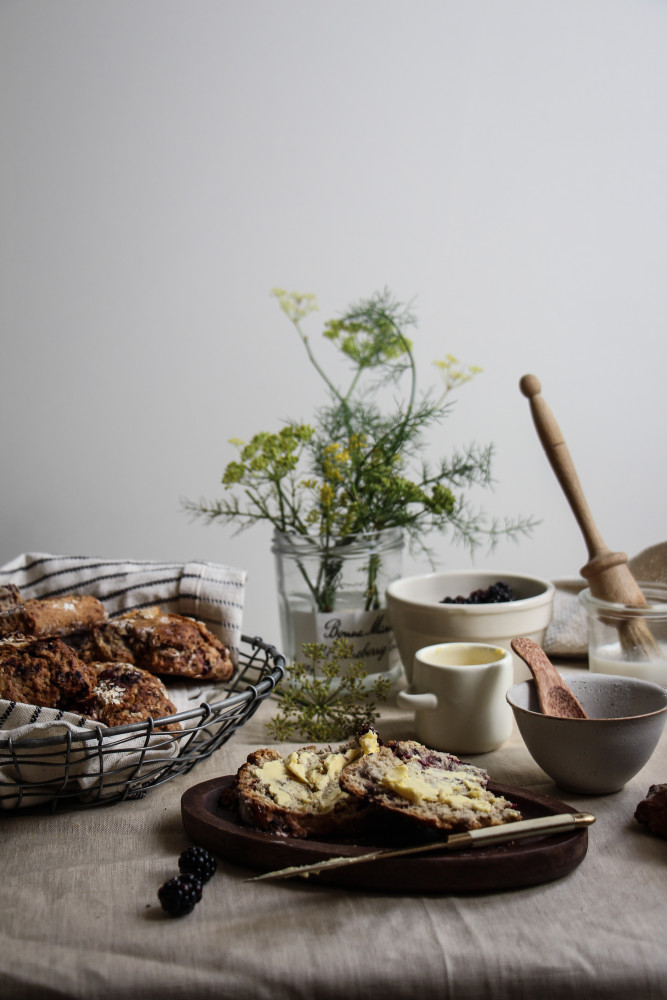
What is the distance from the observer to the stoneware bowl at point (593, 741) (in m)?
1.19

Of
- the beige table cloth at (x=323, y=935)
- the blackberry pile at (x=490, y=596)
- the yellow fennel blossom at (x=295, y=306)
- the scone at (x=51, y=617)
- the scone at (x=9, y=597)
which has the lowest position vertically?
the beige table cloth at (x=323, y=935)

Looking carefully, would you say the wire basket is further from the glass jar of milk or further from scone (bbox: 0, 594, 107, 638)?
the glass jar of milk

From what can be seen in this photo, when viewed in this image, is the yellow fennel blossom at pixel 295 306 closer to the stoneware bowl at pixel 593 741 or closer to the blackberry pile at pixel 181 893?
the stoneware bowl at pixel 593 741

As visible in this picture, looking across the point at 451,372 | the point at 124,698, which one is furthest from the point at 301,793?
the point at 451,372

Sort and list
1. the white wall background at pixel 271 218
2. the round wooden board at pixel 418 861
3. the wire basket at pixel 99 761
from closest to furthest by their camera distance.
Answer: the round wooden board at pixel 418 861 → the wire basket at pixel 99 761 → the white wall background at pixel 271 218

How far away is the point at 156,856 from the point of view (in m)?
1.12

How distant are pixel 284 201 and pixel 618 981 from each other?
2.29m

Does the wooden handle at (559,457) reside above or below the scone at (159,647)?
above

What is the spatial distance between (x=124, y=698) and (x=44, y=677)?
135mm

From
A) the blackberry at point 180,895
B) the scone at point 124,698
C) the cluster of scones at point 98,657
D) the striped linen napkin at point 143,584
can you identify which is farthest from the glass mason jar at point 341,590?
the blackberry at point 180,895

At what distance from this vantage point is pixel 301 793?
3.72 feet

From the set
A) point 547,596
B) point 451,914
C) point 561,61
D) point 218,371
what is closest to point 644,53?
point 561,61

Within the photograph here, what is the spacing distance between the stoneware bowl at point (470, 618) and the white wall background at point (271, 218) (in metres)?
1.02

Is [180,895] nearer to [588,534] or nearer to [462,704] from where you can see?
[462,704]
